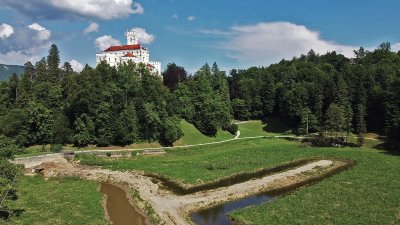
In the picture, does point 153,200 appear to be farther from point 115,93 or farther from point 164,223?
point 115,93

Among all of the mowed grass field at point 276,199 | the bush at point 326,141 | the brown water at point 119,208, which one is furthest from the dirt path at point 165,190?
the bush at point 326,141

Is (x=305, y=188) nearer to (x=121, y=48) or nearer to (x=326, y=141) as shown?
(x=326, y=141)

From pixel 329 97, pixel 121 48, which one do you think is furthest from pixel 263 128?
pixel 121 48

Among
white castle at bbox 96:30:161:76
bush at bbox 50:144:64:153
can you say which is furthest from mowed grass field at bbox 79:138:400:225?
white castle at bbox 96:30:161:76

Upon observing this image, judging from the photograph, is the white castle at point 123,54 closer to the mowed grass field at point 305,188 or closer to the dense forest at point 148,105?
the dense forest at point 148,105

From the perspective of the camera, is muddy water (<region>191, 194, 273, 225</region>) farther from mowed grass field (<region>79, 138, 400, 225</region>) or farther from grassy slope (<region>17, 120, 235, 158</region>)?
grassy slope (<region>17, 120, 235, 158</region>)

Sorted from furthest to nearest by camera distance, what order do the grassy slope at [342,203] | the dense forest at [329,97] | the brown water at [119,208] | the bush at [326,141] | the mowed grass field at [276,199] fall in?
the dense forest at [329,97], the bush at [326,141], the brown water at [119,208], the mowed grass field at [276,199], the grassy slope at [342,203]

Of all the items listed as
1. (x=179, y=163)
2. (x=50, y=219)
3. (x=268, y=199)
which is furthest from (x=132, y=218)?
(x=179, y=163)
